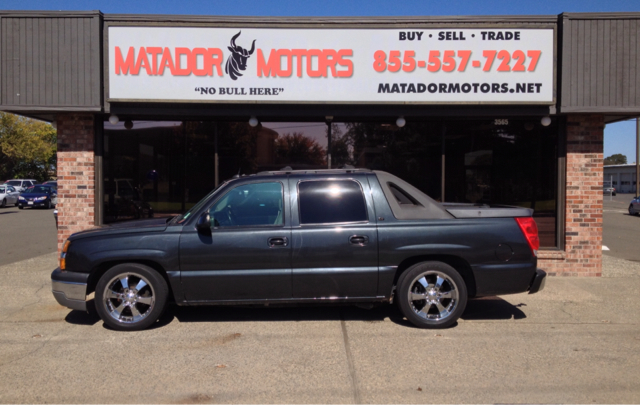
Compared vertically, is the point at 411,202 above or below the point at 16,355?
above

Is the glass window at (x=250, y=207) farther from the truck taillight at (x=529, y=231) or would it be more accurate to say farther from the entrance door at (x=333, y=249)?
the truck taillight at (x=529, y=231)

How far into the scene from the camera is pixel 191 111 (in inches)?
358

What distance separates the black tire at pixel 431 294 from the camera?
591cm

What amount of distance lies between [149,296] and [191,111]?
4.15 m

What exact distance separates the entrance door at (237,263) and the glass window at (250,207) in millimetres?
83

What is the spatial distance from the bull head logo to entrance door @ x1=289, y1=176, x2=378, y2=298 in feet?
12.1

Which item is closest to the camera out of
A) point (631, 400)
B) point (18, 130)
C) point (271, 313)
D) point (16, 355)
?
point (631, 400)

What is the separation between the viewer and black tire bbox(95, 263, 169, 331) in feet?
19.1

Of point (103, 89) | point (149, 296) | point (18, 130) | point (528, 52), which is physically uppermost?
point (18, 130)

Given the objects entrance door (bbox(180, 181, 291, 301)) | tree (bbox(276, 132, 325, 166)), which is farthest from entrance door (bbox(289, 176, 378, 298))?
tree (bbox(276, 132, 325, 166))

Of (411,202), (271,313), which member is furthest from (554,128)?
(271,313)

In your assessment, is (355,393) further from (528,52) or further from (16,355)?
(528,52)

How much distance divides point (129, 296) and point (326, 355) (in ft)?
7.74

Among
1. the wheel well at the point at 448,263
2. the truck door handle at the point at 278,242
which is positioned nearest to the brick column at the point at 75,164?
the truck door handle at the point at 278,242
